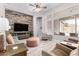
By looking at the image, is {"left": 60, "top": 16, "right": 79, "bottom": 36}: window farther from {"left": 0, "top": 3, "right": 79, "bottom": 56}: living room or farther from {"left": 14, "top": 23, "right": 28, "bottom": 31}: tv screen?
{"left": 14, "top": 23, "right": 28, "bottom": 31}: tv screen

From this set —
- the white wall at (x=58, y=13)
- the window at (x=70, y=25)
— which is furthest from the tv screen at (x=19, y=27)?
the window at (x=70, y=25)

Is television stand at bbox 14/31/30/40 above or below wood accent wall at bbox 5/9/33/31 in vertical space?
below

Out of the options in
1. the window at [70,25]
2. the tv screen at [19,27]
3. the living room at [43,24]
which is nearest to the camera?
the window at [70,25]

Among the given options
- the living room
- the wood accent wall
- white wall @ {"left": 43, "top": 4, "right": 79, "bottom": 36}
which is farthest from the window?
the wood accent wall

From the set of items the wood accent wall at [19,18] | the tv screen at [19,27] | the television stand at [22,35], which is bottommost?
the television stand at [22,35]

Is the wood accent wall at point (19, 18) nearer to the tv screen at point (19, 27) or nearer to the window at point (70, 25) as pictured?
the tv screen at point (19, 27)

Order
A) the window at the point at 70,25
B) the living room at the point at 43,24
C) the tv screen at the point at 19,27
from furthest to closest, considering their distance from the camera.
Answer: the tv screen at the point at 19,27 → the living room at the point at 43,24 → the window at the point at 70,25

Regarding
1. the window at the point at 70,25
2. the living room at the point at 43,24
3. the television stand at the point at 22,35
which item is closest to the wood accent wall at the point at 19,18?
the living room at the point at 43,24

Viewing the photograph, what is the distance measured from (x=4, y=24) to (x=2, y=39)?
0.21m

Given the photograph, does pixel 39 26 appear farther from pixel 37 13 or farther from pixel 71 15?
pixel 71 15

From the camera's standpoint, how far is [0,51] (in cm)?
102

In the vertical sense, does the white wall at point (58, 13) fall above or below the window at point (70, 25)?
above

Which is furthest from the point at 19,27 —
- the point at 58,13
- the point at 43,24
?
the point at 58,13

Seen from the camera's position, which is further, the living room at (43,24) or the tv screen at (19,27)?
the tv screen at (19,27)
